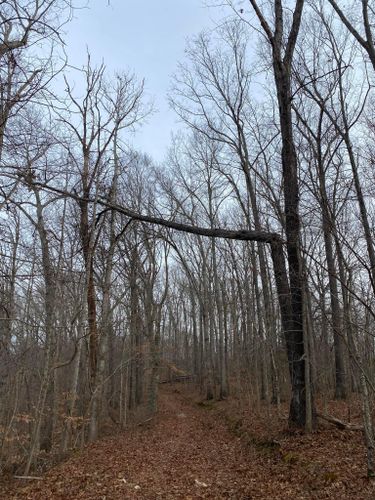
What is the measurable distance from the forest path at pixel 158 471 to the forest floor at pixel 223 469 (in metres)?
0.01

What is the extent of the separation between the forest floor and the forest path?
15 millimetres

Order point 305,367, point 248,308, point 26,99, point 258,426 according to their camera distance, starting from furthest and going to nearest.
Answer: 1. point 248,308
2. point 258,426
3. point 305,367
4. point 26,99

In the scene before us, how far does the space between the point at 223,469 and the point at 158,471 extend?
4.06 feet

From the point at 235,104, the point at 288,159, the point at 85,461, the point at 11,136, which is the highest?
the point at 235,104

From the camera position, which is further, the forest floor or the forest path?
the forest path

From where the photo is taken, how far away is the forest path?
6.23 m

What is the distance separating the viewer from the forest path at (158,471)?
623 centimetres

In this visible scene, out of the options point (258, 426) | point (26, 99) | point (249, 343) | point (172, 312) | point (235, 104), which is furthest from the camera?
point (172, 312)

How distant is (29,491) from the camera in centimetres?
670

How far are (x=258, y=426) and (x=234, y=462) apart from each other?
2847 mm

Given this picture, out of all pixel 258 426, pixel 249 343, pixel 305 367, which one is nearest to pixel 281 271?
pixel 305 367

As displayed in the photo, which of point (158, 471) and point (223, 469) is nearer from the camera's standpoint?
point (223, 469)

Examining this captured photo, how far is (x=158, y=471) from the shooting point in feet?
25.9

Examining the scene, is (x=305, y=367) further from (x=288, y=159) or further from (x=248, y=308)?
(x=248, y=308)
